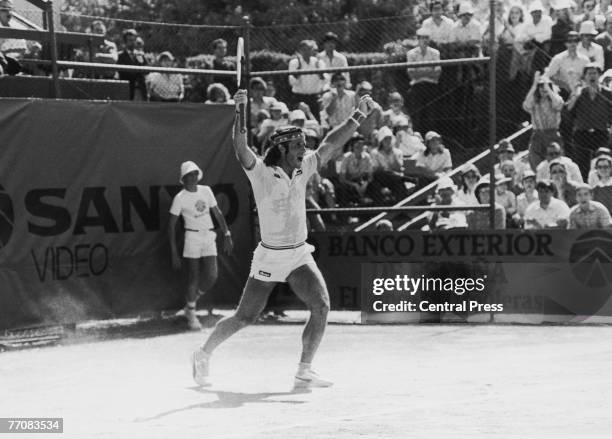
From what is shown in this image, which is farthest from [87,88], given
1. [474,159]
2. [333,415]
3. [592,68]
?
[333,415]

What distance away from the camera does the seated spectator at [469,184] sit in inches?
621

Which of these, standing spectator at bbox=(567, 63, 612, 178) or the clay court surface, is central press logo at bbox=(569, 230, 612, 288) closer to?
the clay court surface

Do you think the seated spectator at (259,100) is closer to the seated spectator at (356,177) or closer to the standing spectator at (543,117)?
the seated spectator at (356,177)

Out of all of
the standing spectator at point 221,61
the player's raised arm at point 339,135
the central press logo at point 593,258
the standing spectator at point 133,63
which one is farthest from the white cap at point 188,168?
the central press logo at point 593,258

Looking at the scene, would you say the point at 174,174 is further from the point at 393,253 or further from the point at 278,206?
the point at 278,206

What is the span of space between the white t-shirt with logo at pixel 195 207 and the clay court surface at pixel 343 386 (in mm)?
1282

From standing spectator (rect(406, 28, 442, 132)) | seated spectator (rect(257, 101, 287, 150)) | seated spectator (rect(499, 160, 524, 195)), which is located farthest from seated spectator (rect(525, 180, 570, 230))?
seated spectator (rect(257, 101, 287, 150))

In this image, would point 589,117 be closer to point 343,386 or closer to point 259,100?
point 259,100

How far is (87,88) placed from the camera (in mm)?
15219

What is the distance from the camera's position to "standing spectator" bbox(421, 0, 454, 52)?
59.5 feet

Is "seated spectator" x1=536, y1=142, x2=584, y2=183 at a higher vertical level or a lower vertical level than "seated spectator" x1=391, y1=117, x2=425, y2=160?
lower

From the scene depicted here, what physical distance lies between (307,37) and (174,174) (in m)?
10.5

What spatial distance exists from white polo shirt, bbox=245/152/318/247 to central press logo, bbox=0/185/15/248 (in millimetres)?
3807

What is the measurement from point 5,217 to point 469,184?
5.64m
